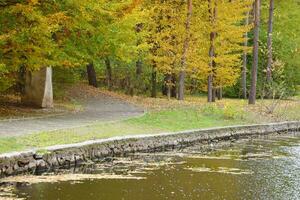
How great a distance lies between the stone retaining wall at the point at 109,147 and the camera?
12008mm

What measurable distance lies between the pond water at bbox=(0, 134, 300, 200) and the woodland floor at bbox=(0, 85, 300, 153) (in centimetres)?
145

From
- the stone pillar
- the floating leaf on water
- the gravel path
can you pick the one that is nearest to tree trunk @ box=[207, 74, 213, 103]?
the gravel path

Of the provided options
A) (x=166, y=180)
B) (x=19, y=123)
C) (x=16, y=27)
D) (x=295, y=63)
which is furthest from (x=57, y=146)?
(x=295, y=63)

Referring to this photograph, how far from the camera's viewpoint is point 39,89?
2272 cm

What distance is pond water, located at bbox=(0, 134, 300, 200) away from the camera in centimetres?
1084

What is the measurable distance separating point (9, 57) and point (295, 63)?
93.7ft

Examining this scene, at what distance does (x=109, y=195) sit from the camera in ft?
35.0

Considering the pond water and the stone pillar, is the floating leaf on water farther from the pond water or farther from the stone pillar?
the stone pillar

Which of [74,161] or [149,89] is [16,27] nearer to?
[74,161]

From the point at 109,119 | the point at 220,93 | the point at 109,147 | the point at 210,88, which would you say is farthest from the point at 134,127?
the point at 220,93

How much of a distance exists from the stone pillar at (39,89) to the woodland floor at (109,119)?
3.19 ft

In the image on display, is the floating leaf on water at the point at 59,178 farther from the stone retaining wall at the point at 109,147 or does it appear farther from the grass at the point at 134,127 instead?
the grass at the point at 134,127

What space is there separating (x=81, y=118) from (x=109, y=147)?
5184mm

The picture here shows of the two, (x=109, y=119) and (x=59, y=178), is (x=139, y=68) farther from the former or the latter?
(x=59, y=178)
